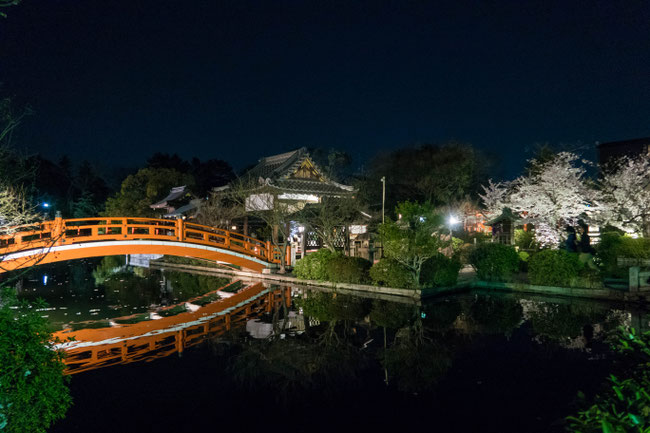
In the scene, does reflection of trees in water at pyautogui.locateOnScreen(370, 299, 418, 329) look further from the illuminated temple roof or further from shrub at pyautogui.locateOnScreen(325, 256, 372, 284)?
the illuminated temple roof

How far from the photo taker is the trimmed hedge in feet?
52.2

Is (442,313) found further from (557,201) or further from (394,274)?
(557,201)

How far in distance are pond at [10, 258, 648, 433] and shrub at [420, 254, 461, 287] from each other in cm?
110

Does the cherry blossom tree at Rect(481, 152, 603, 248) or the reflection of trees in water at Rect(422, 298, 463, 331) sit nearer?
the reflection of trees in water at Rect(422, 298, 463, 331)

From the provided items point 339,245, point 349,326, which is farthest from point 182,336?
point 339,245

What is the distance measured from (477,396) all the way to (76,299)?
613 inches

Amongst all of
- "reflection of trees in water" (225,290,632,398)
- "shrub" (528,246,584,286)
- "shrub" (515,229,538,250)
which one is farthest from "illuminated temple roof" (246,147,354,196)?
"shrub" (528,246,584,286)

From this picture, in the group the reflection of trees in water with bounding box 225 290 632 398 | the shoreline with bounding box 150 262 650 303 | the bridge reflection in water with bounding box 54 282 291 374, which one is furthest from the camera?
the shoreline with bounding box 150 262 650 303

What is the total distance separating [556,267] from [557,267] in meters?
0.03

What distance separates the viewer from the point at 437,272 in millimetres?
16438

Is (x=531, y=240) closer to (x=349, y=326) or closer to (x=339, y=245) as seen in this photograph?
(x=339, y=245)

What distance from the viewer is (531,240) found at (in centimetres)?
2556

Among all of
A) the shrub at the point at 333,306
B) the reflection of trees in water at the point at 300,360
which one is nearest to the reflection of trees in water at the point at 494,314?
the shrub at the point at 333,306

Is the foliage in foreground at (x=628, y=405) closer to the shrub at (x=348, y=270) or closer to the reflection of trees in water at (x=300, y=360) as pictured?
the reflection of trees in water at (x=300, y=360)
